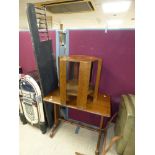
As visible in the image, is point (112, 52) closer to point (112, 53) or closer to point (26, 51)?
point (112, 53)

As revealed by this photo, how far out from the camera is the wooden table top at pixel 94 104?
1370mm

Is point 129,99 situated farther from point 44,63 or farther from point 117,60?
point 44,63

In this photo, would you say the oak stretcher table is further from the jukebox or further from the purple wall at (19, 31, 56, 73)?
the purple wall at (19, 31, 56, 73)

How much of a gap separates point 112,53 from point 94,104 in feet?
2.07

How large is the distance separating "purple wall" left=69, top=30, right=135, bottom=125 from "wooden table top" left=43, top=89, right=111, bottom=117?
205 millimetres

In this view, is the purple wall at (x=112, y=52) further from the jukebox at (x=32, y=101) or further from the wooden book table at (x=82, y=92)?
the jukebox at (x=32, y=101)

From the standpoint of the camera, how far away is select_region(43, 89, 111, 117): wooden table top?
53.9 inches

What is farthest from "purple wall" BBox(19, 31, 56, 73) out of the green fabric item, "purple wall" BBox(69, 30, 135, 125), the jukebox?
the green fabric item

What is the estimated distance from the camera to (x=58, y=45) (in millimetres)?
1822

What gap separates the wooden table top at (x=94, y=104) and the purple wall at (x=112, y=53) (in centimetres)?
20

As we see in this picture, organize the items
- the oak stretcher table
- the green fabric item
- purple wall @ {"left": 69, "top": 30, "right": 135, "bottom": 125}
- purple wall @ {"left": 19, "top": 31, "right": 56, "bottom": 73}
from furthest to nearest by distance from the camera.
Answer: purple wall @ {"left": 19, "top": 31, "right": 56, "bottom": 73}, purple wall @ {"left": 69, "top": 30, "right": 135, "bottom": 125}, the oak stretcher table, the green fabric item

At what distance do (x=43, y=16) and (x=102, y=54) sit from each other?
0.85 metres
